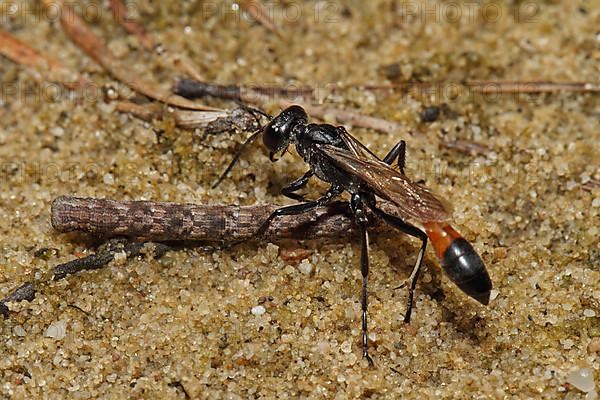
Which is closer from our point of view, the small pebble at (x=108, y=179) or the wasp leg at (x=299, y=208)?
the wasp leg at (x=299, y=208)

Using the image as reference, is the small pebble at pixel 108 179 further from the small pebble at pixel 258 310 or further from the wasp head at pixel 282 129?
the small pebble at pixel 258 310

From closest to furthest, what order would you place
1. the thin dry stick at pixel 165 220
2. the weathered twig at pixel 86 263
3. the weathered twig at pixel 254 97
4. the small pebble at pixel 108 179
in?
1. the weathered twig at pixel 86 263
2. the thin dry stick at pixel 165 220
3. the small pebble at pixel 108 179
4. the weathered twig at pixel 254 97


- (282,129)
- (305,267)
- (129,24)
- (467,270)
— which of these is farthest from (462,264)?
(129,24)

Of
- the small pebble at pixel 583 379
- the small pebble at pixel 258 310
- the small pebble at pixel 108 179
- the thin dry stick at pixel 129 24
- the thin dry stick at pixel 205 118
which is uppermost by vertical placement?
the thin dry stick at pixel 129 24

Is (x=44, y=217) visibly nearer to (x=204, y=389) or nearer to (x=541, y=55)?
(x=204, y=389)

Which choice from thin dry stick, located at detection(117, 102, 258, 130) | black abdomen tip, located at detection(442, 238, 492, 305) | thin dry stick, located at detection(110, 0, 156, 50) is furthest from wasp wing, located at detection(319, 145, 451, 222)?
thin dry stick, located at detection(110, 0, 156, 50)

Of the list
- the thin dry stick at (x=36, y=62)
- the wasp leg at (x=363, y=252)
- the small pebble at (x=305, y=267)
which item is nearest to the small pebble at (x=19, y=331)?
the small pebble at (x=305, y=267)

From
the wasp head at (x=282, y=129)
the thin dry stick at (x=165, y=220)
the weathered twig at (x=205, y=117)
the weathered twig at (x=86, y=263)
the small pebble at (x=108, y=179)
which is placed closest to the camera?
the weathered twig at (x=86, y=263)
